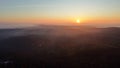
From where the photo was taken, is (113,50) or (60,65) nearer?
(60,65)

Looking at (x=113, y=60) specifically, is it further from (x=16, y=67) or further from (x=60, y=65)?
(x=16, y=67)

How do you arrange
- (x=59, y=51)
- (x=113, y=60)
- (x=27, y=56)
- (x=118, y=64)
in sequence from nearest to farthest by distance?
(x=118, y=64), (x=113, y=60), (x=27, y=56), (x=59, y=51)

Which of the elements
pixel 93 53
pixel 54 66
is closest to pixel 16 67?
pixel 54 66

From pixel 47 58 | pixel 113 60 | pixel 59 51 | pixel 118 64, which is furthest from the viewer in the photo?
pixel 59 51

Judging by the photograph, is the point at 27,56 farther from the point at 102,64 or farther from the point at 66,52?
the point at 102,64

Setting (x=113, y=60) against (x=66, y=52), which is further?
(x=66, y=52)

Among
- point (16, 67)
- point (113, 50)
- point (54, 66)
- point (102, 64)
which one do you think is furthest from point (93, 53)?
point (16, 67)

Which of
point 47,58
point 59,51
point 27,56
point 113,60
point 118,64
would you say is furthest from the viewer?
point 59,51

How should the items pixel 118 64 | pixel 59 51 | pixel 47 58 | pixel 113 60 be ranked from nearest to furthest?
1. pixel 118 64
2. pixel 113 60
3. pixel 47 58
4. pixel 59 51

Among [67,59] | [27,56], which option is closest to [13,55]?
[27,56]
